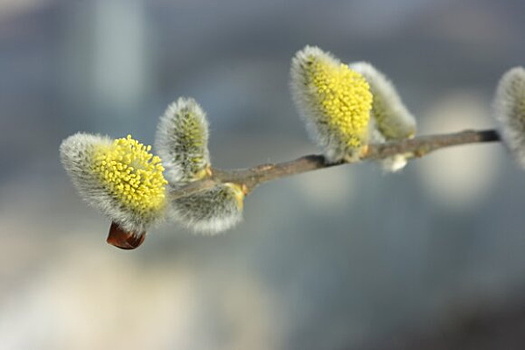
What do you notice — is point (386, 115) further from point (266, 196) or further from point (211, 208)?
point (266, 196)

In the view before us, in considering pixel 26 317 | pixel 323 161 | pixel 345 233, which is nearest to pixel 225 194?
pixel 323 161

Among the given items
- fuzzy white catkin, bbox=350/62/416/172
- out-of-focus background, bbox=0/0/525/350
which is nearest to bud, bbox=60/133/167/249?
fuzzy white catkin, bbox=350/62/416/172

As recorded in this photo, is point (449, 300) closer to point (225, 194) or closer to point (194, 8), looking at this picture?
point (194, 8)

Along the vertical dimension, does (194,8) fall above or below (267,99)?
above

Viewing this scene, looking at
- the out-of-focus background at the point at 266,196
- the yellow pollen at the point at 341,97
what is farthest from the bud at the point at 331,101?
the out-of-focus background at the point at 266,196

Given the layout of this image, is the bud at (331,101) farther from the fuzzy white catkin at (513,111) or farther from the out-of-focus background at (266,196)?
the out-of-focus background at (266,196)

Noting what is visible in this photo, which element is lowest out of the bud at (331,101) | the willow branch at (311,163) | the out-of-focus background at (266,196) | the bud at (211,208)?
the bud at (211,208)
